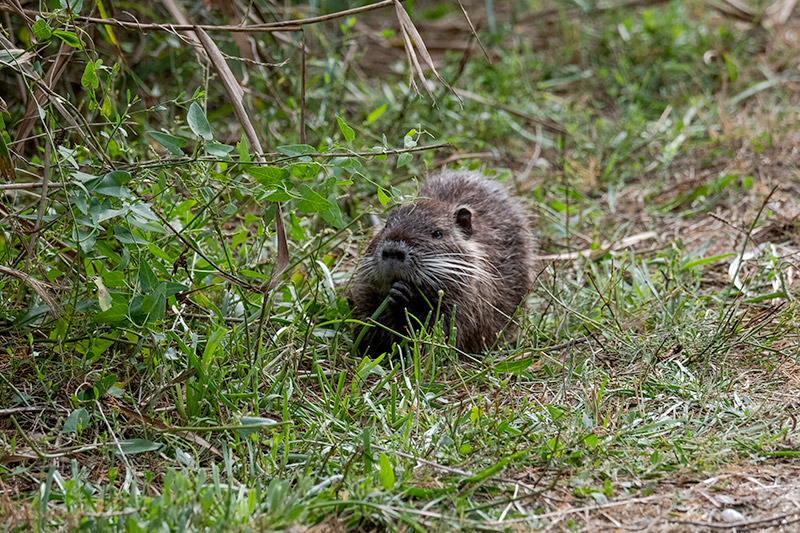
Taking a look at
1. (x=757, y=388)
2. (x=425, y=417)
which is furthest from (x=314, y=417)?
(x=757, y=388)

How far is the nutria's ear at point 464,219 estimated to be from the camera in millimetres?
3773

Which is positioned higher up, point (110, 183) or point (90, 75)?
point (90, 75)

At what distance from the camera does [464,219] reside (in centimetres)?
378

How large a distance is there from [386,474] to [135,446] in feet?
2.52

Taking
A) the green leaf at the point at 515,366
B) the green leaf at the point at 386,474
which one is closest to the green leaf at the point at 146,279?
the green leaf at the point at 386,474

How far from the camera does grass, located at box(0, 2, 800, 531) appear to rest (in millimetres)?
2396

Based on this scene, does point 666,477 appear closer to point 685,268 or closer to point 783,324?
point 783,324

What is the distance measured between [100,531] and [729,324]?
92.6 inches

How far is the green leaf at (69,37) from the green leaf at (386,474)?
5.19 ft

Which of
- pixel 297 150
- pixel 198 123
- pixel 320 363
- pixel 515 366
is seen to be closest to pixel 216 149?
pixel 198 123

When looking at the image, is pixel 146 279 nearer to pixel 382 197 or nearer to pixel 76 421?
pixel 76 421

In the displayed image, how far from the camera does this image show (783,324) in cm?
336

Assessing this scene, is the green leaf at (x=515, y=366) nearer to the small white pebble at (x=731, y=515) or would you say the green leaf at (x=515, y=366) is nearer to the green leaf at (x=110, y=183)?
the small white pebble at (x=731, y=515)

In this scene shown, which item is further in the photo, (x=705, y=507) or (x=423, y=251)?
(x=423, y=251)
